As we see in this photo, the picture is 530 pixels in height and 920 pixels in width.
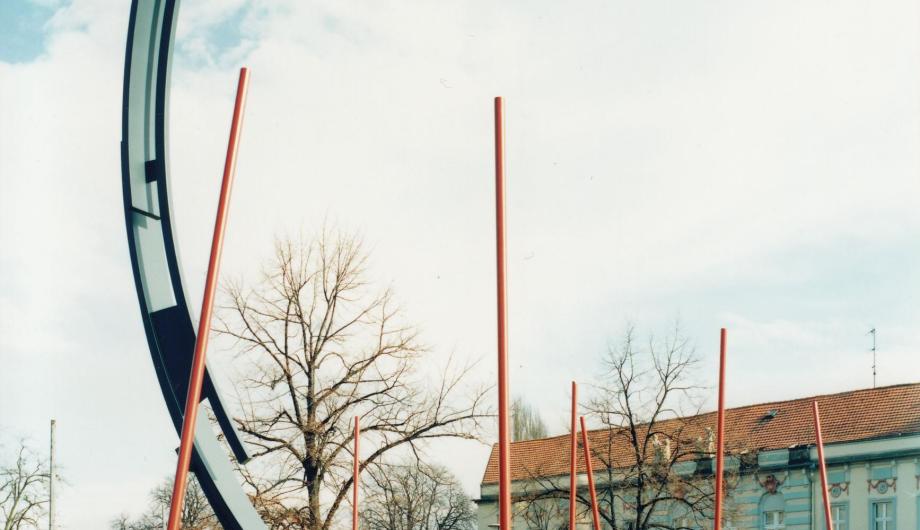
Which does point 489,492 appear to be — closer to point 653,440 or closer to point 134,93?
point 653,440

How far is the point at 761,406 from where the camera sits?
4203 centimetres

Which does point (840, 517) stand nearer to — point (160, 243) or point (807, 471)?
point (807, 471)

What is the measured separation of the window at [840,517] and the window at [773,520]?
5.63 feet

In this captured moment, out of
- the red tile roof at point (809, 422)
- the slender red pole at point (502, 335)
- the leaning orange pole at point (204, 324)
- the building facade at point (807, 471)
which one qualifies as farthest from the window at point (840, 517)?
the leaning orange pole at point (204, 324)

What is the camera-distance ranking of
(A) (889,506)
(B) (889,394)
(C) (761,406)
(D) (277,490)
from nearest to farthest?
1. (D) (277,490)
2. (A) (889,506)
3. (B) (889,394)
4. (C) (761,406)

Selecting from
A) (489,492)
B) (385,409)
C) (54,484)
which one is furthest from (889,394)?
(54,484)

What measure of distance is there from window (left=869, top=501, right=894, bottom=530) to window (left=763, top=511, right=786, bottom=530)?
300 centimetres

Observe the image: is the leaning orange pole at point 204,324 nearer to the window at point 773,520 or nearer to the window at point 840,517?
the window at point 840,517

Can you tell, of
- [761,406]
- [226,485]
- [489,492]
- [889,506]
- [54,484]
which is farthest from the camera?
[489,492]

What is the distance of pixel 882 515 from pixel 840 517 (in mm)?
1355

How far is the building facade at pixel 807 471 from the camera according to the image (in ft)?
108

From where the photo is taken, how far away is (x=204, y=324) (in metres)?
7.21

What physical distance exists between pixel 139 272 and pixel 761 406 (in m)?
37.2

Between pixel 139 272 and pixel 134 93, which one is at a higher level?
pixel 134 93
